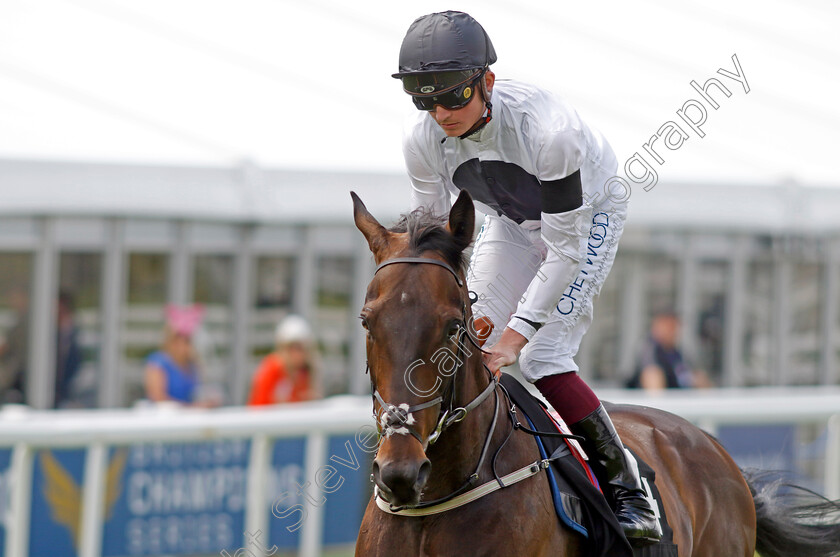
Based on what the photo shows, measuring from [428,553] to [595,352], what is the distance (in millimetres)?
7847

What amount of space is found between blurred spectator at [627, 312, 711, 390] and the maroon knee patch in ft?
18.0

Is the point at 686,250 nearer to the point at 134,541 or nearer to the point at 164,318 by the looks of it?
the point at 164,318

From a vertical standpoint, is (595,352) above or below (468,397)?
below

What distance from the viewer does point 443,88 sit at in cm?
312

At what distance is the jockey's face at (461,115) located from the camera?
320cm

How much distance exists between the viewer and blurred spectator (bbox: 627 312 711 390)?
8.82 meters

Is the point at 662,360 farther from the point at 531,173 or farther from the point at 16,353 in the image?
the point at 531,173

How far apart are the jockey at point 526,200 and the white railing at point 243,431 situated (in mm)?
2677

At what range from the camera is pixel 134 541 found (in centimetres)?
591

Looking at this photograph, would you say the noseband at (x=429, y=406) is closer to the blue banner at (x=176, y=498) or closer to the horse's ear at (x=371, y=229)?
the horse's ear at (x=371, y=229)

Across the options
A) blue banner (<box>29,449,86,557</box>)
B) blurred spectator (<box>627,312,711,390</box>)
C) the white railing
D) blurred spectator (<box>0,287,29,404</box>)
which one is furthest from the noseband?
blurred spectator (<box>627,312,711,390</box>)

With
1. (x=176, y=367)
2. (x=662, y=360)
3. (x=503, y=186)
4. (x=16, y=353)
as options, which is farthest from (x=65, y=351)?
(x=503, y=186)

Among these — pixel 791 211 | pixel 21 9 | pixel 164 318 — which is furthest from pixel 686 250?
pixel 21 9

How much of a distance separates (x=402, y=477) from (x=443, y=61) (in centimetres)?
123
